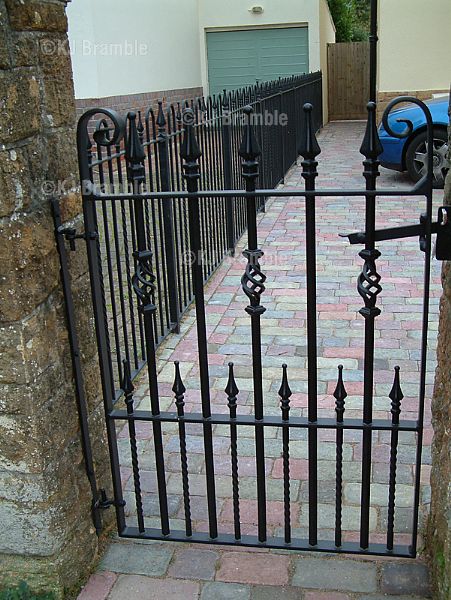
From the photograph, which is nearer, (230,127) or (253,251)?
(253,251)

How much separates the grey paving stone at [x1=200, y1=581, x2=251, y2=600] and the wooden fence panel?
1815 centimetres

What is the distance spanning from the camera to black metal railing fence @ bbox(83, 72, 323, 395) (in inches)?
151

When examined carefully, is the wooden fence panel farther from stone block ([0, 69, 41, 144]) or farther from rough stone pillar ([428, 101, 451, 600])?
stone block ([0, 69, 41, 144])

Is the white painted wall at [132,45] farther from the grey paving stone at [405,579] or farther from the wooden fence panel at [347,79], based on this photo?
the grey paving stone at [405,579]

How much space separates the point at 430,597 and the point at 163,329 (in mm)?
2819

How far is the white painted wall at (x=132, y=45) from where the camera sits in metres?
10.5

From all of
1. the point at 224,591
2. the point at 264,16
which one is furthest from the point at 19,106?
the point at 264,16

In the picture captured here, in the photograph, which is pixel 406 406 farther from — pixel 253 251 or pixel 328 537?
pixel 253 251

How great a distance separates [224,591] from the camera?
2.44 m

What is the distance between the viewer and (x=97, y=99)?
10891 mm

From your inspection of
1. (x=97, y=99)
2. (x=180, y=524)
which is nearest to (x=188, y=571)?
(x=180, y=524)

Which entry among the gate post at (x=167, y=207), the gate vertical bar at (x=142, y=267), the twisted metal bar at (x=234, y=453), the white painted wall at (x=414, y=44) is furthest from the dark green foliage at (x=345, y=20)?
the twisted metal bar at (x=234, y=453)

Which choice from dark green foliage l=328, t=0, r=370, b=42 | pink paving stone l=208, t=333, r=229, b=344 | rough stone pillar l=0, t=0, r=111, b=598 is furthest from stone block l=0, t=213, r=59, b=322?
dark green foliage l=328, t=0, r=370, b=42

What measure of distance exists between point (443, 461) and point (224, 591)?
2.95 ft
